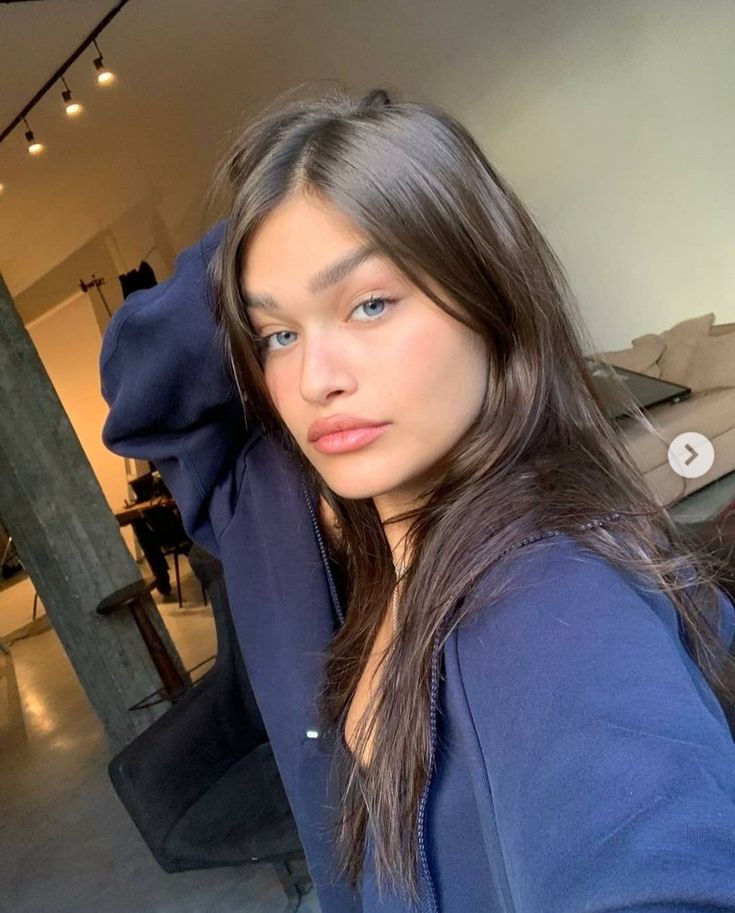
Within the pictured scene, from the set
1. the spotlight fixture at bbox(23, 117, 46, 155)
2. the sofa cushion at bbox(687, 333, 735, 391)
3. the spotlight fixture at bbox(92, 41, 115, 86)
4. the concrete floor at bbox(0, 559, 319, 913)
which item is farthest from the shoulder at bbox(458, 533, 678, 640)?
the spotlight fixture at bbox(23, 117, 46, 155)

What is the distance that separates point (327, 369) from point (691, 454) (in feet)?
11.9

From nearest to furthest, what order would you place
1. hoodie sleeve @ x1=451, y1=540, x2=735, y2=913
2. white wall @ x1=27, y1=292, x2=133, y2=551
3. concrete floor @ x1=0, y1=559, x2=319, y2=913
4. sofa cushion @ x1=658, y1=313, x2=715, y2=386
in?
1. hoodie sleeve @ x1=451, y1=540, x2=735, y2=913
2. concrete floor @ x1=0, y1=559, x2=319, y2=913
3. sofa cushion @ x1=658, y1=313, x2=715, y2=386
4. white wall @ x1=27, y1=292, x2=133, y2=551

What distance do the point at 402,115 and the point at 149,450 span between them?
0.50 metres

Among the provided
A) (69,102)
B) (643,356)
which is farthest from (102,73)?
(643,356)

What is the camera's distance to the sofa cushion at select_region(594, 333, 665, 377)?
469 centimetres

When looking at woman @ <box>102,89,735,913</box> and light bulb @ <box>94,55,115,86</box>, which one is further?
light bulb @ <box>94,55,115,86</box>

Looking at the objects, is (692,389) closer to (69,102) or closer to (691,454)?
(691,454)

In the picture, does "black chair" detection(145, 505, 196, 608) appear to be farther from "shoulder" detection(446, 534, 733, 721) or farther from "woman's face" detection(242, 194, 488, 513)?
"shoulder" detection(446, 534, 733, 721)

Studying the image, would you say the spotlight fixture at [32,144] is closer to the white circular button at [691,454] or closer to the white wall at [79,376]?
the white wall at [79,376]

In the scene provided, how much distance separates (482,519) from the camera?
2.12 ft

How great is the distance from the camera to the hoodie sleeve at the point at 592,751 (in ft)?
1.34

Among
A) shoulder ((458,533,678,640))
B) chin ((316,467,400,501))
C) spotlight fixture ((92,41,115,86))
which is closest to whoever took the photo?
shoulder ((458,533,678,640))

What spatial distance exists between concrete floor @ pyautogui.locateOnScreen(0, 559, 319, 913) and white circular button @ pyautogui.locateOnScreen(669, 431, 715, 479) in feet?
8.24

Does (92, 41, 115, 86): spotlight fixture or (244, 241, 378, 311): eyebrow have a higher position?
(92, 41, 115, 86): spotlight fixture
